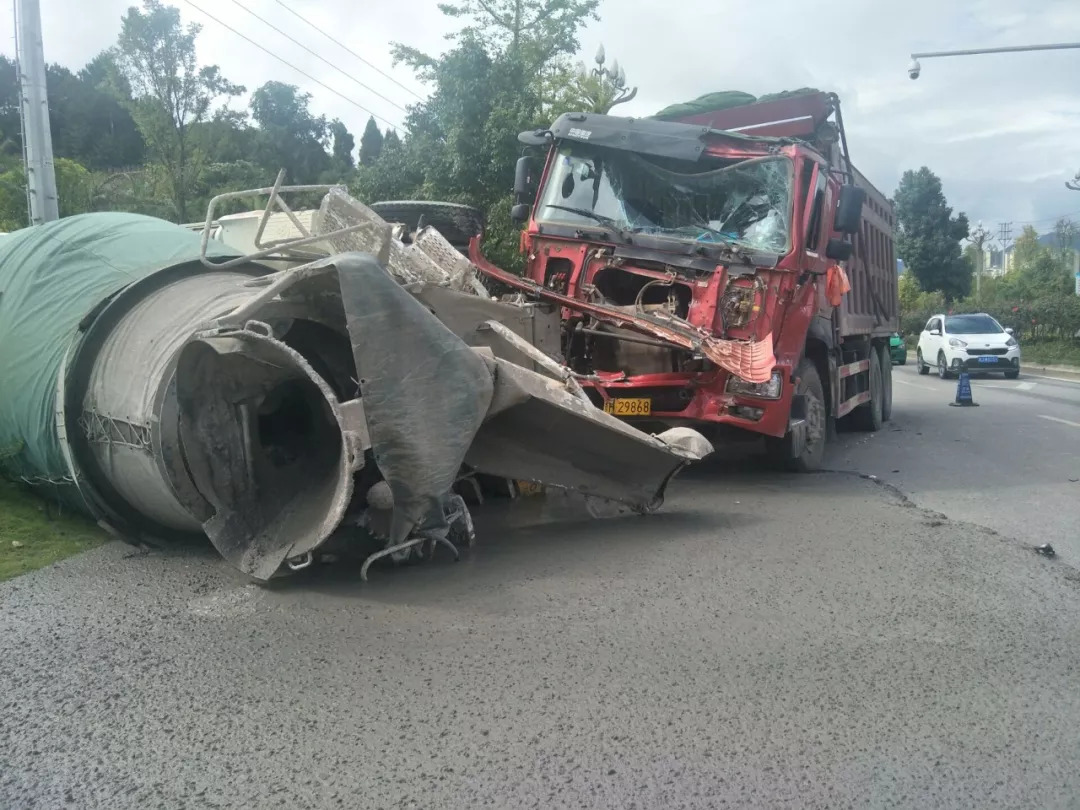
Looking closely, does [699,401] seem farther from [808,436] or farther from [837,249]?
[837,249]

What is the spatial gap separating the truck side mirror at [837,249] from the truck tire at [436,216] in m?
4.67

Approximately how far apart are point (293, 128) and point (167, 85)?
26051 mm

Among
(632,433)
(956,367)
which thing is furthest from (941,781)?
(956,367)

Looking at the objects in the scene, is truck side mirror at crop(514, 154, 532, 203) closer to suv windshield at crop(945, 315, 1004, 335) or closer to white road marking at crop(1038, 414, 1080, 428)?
white road marking at crop(1038, 414, 1080, 428)

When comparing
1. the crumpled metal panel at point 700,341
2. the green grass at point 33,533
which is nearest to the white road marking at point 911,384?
the crumpled metal panel at point 700,341

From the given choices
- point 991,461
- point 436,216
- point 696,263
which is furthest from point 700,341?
point 436,216

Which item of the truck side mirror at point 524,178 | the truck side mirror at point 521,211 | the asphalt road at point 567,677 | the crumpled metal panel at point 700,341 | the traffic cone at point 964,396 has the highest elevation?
the truck side mirror at point 524,178

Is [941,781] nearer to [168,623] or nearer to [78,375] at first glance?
[168,623]

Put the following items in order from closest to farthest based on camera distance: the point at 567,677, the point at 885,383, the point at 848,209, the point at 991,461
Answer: the point at 567,677
the point at 848,209
the point at 991,461
the point at 885,383

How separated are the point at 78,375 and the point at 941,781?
16.3ft

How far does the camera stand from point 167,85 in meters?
18.1

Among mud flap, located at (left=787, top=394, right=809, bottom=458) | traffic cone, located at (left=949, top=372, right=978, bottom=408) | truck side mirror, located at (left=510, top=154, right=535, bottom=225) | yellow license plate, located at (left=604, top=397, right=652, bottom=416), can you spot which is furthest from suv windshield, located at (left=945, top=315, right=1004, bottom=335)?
yellow license plate, located at (left=604, top=397, right=652, bottom=416)

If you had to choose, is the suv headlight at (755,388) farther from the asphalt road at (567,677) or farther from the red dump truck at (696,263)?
the asphalt road at (567,677)

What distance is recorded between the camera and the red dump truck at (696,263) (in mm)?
7203
